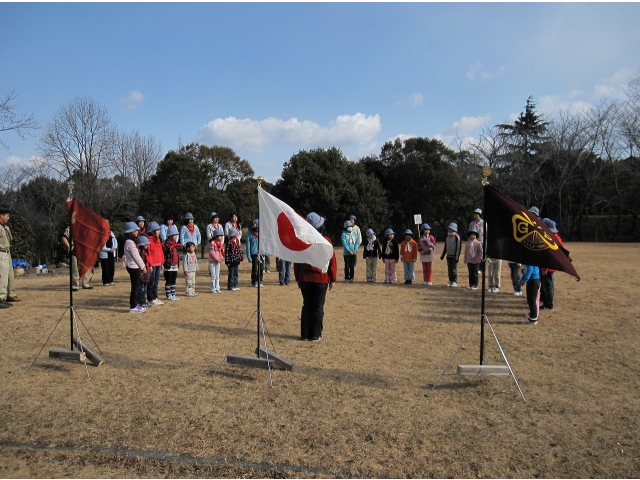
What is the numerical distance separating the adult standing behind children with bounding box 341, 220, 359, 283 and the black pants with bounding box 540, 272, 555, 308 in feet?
18.5

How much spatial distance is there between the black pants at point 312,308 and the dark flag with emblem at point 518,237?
9.37ft

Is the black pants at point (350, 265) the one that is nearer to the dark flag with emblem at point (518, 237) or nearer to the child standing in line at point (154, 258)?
the child standing in line at point (154, 258)

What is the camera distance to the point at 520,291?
11.6 m

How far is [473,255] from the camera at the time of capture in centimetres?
1252

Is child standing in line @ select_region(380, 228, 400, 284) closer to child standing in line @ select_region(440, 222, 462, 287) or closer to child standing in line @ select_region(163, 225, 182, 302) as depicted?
child standing in line @ select_region(440, 222, 462, 287)

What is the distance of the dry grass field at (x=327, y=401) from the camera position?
396 centimetres

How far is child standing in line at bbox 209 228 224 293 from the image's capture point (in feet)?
39.2

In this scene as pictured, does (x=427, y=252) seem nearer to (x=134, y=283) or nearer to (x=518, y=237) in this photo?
(x=134, y=283)

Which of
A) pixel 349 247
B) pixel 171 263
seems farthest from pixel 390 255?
pixel 171 263

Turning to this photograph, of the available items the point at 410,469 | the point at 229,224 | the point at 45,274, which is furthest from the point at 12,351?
the point at 45,274

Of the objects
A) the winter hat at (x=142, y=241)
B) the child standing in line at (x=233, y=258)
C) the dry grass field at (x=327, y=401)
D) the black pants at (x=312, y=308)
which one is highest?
the winter hat at (x=142, y=241)

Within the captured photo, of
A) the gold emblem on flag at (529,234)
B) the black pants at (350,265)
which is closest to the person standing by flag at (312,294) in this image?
the gold emblem on flag at (529,234)

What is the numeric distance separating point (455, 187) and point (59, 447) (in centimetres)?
3693

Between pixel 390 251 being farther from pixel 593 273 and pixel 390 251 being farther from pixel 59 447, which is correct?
pixel 59 447
